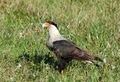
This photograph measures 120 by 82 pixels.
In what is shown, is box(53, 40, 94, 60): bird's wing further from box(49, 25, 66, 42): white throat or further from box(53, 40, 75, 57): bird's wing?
box(49, 25, 66, 42): white throat

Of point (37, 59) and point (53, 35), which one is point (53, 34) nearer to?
point (53, 35)

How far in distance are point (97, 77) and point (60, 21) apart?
272 cm

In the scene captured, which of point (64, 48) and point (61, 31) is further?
point (61, 31)

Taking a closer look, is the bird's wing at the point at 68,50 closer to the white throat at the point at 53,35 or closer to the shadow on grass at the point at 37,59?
the white throat at the point at 53,35

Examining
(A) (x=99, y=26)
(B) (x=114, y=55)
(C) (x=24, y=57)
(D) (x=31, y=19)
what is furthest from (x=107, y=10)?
(C) (x=24, y=57)

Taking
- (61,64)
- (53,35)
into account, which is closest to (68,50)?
(61,64)

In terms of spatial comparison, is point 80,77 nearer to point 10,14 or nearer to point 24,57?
point 24,57

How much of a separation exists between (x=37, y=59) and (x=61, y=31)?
153 cm

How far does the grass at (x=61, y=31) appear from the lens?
7064mm

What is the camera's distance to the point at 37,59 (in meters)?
7.67

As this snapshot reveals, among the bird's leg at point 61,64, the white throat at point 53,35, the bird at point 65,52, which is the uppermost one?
the white throat at point 53,35

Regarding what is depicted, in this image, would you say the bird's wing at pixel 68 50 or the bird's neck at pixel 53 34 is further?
the bird's neck at pixel 53 34

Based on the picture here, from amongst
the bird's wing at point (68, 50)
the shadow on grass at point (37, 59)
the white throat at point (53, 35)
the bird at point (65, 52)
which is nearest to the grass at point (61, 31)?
the shadow on grass at point (37, 59)

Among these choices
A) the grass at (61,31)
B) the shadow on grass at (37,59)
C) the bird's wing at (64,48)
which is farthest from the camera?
the shadow on grass at (37,59)
